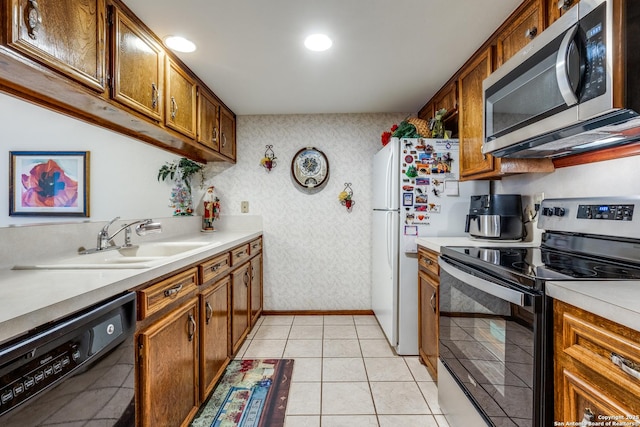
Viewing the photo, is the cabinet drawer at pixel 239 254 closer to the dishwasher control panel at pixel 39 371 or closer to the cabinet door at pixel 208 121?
the cabinet door at pixel 208 121

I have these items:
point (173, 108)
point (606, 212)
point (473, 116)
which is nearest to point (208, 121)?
point (173, 108)

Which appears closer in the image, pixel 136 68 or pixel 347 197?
pixel 136 68

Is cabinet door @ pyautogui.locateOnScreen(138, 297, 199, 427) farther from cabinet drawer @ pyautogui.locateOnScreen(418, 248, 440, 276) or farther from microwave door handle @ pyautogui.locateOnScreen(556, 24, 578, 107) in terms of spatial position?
microwave door handle @ pyautogui.locateOnScreen(556, 24, 578, 107)

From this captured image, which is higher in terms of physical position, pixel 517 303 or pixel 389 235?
pixel 389 235

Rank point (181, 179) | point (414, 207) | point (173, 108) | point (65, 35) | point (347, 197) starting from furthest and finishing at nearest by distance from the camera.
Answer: point (347, 197) → point (181, 179) → point (414, 207) → point (173, 108) → point (65, 35)

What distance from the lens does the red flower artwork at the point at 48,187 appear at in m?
1.38

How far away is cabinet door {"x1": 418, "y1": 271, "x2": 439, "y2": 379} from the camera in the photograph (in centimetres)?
197

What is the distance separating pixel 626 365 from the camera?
71 centimetres

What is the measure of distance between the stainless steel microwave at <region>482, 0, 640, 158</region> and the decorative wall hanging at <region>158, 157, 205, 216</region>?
8.09 feet

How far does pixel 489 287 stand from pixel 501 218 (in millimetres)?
887

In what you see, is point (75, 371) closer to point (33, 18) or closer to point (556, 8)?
point (33, 18)

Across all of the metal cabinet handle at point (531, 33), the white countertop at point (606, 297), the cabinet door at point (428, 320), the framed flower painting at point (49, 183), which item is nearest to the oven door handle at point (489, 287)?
the white countertop at point (606, 297)

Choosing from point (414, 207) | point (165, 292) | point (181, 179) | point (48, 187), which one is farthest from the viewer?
point (181, 179)

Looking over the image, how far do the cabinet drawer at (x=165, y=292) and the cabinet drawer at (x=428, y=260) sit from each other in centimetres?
143
